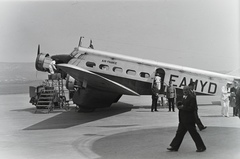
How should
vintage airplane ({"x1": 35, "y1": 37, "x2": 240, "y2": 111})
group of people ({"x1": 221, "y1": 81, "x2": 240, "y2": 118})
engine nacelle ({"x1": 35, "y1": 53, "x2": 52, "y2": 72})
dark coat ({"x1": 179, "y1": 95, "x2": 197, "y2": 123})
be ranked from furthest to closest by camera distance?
engine nacelle ({"x1": 35, "y1": 53, "x2": 52, "y2": 72}) < vintage airplane ({"x1": 35, "y1": 37, "x2": 240, "y2": 111}) < group of people ({"x1": 221, "y1": 81, "x2": 240, "y2": 118}) < dark coat ({"x1": 179, "y1": 95, "x2": 197, "y2": 123})

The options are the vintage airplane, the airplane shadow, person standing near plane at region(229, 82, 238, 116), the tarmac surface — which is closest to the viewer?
the tarmac surface

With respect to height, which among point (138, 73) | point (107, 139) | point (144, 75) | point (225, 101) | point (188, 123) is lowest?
point (107, 139)

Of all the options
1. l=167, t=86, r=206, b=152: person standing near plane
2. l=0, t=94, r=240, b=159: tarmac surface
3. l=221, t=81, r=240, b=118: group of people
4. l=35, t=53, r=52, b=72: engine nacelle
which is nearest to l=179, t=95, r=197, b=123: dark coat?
l=167, t=86, r=206, b=152: person standing near plane

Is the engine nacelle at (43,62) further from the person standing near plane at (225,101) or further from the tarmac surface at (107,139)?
the person standing near plane at (225,101)

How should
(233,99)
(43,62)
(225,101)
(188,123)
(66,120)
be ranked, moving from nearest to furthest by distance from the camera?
(188,123) < (66,120) < (225,101) < (233,99) < (43,62)

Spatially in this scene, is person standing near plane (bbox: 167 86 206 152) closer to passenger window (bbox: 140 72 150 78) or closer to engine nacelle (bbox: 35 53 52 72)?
passenger window (bbox: 140 72 150 78)

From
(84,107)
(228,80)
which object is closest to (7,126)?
(84,107)

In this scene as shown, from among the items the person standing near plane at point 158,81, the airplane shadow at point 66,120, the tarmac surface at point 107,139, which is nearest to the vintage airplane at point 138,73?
the person standing near plane at point 158,81

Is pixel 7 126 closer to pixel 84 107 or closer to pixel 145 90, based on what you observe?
pixel 84 107

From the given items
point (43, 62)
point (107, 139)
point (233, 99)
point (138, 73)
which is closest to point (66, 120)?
point (107, 139)

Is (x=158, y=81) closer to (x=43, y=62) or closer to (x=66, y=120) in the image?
(x=66, y=120)

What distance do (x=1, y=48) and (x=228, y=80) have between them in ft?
38.0

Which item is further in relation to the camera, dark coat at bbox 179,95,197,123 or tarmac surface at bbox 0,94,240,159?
dark coat at bbox 179,95,197,123

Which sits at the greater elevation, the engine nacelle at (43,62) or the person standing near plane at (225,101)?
the engine nacelle at (43,62)
